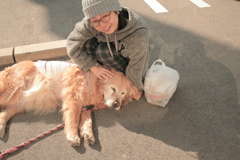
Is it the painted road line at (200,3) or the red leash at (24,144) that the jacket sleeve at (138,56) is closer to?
Answer: the red leash at (24,144)

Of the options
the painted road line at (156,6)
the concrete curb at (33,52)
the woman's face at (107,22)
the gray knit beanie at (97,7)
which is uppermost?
the gray knit beanie at (97,7)

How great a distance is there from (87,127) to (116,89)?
0.58m

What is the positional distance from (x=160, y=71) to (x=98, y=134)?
41.8 inches

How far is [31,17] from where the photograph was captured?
432 centimetres

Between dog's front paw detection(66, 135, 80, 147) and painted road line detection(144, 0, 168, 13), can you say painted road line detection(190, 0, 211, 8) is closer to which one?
painted road line detection(144, 0, 168, 13)

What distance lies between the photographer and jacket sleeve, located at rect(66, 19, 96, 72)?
2.53 m

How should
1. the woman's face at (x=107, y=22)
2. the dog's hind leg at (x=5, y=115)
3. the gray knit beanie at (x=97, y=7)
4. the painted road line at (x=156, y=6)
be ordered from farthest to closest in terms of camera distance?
1. the painted road line at (x=156, y=6)
2. the dog's hind leg at (x=5, y=115)
3. the woman's face at (x=107, y=22)
4. the gray knit beanie at (x=97, y=7)

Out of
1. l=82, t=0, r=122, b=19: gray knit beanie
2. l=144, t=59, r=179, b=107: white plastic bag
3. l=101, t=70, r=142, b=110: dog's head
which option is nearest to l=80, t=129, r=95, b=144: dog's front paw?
l=101, t=70, r=142, b=110: dog's head

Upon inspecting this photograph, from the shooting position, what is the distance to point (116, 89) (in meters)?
2.68

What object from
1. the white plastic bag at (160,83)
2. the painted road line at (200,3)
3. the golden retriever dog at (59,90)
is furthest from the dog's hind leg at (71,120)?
the painted road line at (200,3)

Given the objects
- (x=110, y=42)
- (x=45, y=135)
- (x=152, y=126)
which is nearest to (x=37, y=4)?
(x=110, y=42)

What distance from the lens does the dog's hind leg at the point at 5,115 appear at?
2.44m

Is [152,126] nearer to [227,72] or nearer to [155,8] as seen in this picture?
[227,72]

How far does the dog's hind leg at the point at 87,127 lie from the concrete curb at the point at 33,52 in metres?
1.29
